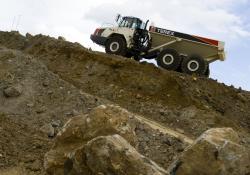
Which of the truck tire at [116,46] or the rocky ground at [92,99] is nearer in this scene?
the rocky ground at [92,99]

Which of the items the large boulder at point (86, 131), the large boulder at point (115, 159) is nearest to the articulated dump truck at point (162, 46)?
the large boulder at point (86, 131)

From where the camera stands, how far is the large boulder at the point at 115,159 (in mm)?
8211

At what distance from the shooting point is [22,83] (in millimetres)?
18922

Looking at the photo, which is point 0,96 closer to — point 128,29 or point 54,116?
point 54,116

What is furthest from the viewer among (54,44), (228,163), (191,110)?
(54,44)

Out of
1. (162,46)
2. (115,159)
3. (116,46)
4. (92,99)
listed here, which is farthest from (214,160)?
(116,46)

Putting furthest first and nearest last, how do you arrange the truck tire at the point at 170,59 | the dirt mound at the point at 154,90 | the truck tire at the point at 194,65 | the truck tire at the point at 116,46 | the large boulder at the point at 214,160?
1. the truck tire at the point at 116,46
2. the truck tire at the point at 170,59
3. the truck tire at the point at 194,65
4. the dirt mound at the point at 154,90
5. the large boulder at the point at 214,160

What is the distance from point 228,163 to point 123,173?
115 inches

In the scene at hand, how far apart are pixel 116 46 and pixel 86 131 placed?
616 inches

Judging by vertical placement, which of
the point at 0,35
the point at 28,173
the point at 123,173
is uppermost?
the point at 0,35

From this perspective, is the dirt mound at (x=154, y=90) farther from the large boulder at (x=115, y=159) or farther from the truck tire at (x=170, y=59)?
the large boulder at (x=115, y=159)

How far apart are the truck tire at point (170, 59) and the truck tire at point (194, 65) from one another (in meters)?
0.30

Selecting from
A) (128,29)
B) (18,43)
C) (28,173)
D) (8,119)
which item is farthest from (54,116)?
(18,43)

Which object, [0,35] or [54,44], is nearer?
[54,44]
